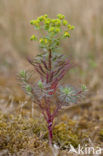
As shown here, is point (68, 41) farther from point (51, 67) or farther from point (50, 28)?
point (50, 28)

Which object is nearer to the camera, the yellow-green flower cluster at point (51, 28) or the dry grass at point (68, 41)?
the yellow-green flower cluster at point (51, 28)

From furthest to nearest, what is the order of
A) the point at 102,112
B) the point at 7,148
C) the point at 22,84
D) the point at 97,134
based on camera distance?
the point at 102,112 < the point at 97,134 < the point at 22,84 < the point at 7,148

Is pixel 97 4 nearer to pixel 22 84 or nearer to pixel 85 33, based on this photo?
pixel 85 33

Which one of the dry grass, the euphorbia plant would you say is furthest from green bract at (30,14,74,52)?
the dry grass

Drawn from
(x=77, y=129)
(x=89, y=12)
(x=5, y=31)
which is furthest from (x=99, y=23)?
(x=77, y=129)

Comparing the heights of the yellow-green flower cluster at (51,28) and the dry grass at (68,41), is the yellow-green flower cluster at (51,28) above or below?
below

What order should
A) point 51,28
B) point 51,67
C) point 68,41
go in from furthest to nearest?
point 68,41, point 51,67, point 51,28

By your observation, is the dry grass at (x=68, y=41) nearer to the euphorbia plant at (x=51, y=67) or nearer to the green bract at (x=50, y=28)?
the euphorbia plant at (x=51, y=67)

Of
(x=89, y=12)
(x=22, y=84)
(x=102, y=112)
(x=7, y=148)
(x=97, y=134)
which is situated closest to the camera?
(x=7, y=148)

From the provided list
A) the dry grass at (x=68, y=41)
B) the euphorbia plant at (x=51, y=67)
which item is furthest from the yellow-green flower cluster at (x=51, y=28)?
the dry grass at (x=68, y=41)

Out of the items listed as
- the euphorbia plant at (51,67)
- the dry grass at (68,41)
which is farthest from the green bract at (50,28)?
the dry grass at (68,41)

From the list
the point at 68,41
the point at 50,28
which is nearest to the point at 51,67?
the point at 50,28
